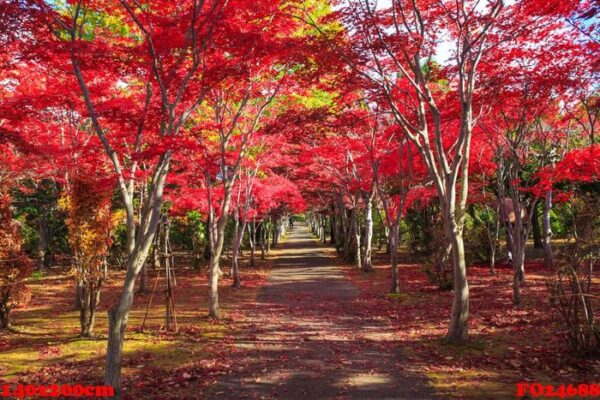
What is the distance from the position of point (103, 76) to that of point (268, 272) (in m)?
14.7

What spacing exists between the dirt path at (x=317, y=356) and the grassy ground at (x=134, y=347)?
57 centimetres

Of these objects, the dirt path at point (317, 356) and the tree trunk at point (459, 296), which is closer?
the dirt path at point (317, 356)

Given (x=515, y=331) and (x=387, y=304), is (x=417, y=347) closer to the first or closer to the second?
(x=515, y=331)

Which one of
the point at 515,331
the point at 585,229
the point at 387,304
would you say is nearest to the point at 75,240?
the point at 387,304

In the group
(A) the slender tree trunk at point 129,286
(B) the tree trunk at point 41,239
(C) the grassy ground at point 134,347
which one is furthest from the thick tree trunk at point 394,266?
(B) the tree trunk at point 41,239

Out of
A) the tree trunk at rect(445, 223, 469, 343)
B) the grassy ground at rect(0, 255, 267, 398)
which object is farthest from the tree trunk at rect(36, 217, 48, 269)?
the tree trunk at rect(445, 223, 469, 343)

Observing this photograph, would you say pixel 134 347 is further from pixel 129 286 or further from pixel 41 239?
pixel 41 239

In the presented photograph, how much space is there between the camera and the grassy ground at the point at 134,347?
6918 millimetres

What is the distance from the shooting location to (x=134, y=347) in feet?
28.9

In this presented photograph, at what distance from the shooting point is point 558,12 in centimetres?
881

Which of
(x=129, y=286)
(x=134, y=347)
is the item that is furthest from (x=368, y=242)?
(x=129, y=286)

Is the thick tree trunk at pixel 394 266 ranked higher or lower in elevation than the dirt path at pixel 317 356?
higher

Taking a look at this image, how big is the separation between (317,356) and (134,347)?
401 cm

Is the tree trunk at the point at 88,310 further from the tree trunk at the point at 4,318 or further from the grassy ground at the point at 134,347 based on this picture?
the tree trunk at the point at 4,318
